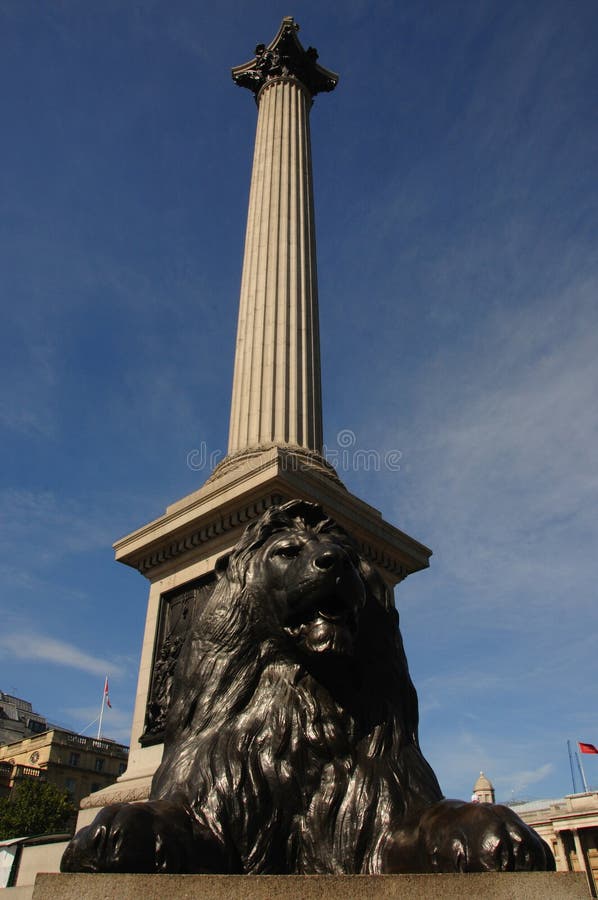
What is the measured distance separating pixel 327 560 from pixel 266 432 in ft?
27.7

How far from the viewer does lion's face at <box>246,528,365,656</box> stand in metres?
2.78

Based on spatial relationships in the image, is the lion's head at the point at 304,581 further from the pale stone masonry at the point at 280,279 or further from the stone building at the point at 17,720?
the stone building at the point at 17,720

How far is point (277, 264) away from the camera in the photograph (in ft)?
44.2

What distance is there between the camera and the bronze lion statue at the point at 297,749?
2246 millimetres

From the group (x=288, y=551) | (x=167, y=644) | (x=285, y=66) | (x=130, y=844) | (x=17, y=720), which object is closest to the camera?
(x=130, y=844)

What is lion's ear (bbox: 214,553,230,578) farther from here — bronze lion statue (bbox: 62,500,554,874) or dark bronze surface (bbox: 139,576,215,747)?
dark bronze surface (bbox: 139,576,215,747)

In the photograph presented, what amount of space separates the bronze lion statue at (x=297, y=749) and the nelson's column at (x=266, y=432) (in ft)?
15.8

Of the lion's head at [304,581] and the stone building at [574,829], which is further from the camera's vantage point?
the stone building at [574,829]

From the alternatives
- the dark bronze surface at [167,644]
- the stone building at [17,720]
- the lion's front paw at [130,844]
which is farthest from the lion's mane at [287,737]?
the stone building at [17,720]

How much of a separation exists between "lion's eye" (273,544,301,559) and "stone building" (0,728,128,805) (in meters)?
44.8

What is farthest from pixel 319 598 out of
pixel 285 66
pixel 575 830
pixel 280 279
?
pixel 575 830

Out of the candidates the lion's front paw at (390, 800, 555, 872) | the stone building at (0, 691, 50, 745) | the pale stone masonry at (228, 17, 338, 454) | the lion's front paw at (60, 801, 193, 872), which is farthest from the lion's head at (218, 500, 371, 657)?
the stone building at (0, 691, 50, 745)

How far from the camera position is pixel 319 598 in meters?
2.79

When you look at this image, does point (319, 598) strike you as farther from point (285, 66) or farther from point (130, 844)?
point (285, 66)
